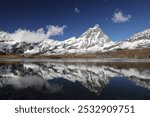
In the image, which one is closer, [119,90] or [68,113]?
[68,113]

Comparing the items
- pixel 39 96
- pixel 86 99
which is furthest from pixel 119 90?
pixel 39 96

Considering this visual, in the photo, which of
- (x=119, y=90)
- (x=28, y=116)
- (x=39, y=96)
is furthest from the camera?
(x=119, y=90)

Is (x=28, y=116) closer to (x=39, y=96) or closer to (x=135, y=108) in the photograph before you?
(x=135, y=108)

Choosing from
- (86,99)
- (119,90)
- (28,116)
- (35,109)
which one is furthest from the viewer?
(119,90)

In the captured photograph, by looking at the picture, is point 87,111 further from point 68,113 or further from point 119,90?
point 119,90

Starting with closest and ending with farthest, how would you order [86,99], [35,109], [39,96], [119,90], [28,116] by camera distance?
[28,116]
[35,109]
[86,99]
[39,96]
[119,90]

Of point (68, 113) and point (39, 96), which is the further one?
point (39, 96)

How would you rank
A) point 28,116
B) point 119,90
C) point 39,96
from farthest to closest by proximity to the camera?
point 119,90, point 39,96, point 28,116

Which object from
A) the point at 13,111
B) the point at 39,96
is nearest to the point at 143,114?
the point at 13,111
